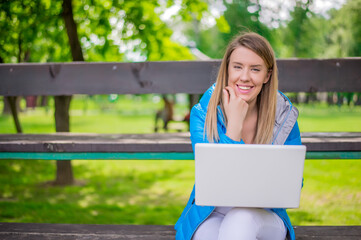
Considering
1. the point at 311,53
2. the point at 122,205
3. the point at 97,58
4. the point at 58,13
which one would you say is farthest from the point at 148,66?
the point at 311,53

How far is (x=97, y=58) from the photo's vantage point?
625 centimetres

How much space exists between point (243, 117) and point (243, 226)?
494 mm

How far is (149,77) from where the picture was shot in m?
2.89

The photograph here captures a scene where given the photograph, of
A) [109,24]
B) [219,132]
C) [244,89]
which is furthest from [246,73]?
[109,24]

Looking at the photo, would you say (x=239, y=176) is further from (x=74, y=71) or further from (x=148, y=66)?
(x=74, y=71)

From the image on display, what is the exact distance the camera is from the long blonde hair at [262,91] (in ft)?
5.88

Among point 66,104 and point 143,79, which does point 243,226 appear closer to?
point 143,79

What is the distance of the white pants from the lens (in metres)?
1.53

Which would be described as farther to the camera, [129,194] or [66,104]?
[129,194]

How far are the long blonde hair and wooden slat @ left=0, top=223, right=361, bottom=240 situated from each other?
0.66m

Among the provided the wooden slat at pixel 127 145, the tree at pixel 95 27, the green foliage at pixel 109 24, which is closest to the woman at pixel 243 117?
the wooden slat at pixel 127 145

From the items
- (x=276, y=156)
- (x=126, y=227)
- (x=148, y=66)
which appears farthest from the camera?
(x=148, y=66)

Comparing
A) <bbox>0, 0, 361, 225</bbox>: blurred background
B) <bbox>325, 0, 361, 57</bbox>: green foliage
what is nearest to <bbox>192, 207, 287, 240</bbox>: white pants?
<bbox>0, 0, 361, 225</bbox>: blurred background

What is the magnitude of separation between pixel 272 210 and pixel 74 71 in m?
1.94
